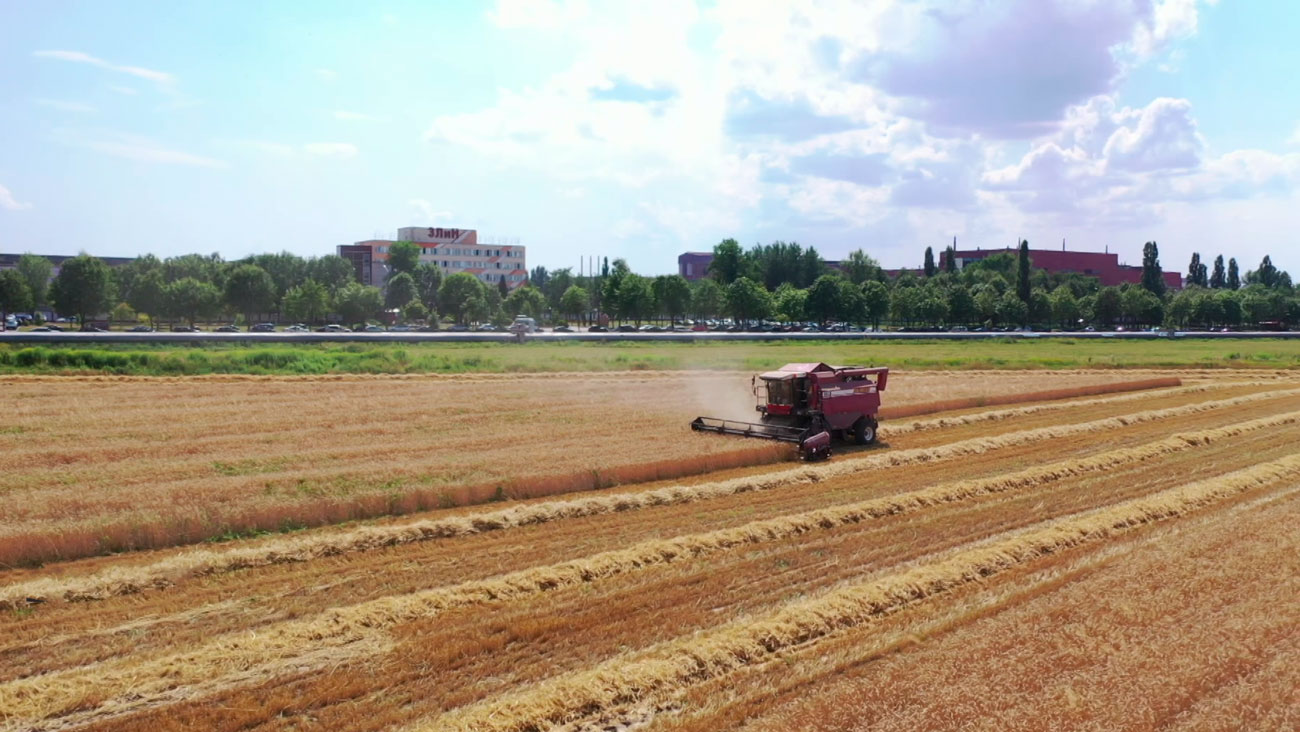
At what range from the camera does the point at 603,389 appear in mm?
42062

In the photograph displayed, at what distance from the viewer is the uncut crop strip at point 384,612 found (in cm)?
1035

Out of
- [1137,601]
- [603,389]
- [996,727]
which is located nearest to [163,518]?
[996,727]

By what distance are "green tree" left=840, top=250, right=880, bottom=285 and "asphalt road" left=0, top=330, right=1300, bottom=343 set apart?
68539 mm

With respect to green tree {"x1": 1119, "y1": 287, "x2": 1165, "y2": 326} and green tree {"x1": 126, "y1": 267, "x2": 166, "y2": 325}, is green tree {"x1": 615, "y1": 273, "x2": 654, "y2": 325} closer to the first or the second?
green tree {"x1": 126, "y1": 267, "x2": 166, "y2": 325}

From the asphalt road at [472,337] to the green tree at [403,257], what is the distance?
2573 inches

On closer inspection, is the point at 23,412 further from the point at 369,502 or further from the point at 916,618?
the point at 916,618

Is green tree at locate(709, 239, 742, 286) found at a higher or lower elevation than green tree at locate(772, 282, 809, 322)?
higher

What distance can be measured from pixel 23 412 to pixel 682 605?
1018 inches

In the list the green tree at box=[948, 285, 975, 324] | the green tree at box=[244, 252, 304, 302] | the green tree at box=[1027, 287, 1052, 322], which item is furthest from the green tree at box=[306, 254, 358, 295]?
the green tree at box=[1027, 287, 1052, 322]

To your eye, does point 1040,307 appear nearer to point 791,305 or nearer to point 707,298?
point 791,305

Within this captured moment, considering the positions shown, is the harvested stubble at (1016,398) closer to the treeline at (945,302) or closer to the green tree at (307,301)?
the treeline at (945,302)

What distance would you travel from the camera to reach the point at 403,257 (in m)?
148

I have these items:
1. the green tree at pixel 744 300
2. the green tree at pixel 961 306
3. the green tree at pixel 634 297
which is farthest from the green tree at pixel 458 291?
the green tree at pixel 961 306

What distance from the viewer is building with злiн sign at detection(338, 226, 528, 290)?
161 meters
